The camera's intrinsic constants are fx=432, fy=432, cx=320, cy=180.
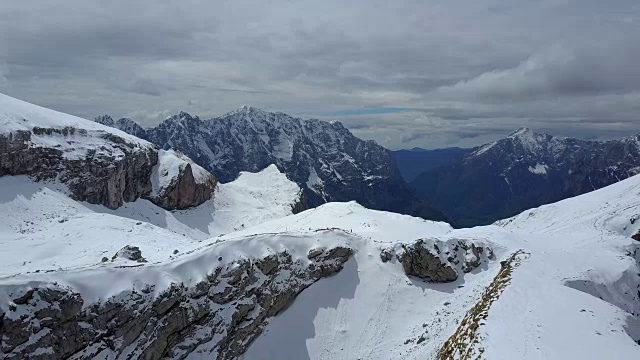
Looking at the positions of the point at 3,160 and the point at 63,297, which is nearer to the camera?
the point at 63,297

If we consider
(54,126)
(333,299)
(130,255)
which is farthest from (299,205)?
(130,255)

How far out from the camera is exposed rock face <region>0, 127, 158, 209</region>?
8481cm

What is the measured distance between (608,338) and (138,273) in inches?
1513

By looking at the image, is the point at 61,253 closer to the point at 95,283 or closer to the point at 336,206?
the point at 95,283

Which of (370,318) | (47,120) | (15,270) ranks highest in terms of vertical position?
(47,120)

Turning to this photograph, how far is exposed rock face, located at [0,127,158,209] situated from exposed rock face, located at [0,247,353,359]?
2455 inches

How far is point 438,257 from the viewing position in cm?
5297

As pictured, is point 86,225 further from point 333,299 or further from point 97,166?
point 333,299

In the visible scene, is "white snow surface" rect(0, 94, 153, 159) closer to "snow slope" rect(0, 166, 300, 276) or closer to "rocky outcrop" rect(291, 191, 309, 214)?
"snow slope" rect(0, 166, 300, 276)

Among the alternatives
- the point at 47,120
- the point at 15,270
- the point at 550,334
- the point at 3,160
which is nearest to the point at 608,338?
the point at 550,334

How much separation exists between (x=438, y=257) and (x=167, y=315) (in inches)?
1244

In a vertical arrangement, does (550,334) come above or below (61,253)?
above

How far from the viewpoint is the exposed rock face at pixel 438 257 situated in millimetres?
52594

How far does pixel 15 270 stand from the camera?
1933 inches
